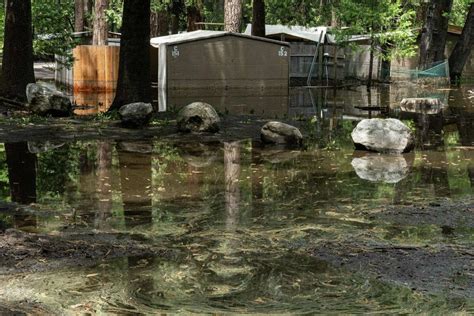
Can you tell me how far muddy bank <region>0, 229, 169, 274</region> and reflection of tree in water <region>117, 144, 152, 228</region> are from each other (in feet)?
2.08

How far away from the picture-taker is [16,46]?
1625 cm

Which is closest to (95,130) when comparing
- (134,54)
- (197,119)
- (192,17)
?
(197,119)

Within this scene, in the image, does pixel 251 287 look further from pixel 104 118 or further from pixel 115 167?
pixel 104 118

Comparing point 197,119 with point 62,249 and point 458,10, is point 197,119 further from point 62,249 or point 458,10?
point 458,10

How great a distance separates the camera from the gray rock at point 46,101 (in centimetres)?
1498

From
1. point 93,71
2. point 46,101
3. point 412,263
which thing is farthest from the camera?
point 93,71

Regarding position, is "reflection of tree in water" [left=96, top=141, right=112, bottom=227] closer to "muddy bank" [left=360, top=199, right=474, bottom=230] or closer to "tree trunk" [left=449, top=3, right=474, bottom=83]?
"muddy bank" [left=360, top=199, right=474, bottom=230]

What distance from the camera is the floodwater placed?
180 inches

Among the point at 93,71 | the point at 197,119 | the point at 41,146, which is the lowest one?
the point at 41,146

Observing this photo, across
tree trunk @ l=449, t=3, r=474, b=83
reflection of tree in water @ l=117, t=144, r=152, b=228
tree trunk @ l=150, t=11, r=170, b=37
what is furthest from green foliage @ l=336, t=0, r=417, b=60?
reflection of tree in water @ l=117, t=144, r=152, b=228

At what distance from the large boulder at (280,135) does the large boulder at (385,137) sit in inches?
43.8

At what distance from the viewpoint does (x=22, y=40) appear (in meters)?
16.3

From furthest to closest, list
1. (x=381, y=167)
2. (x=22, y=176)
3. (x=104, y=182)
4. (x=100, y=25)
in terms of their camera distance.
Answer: (x=100, y=25) → (x=381, y=167) → (x=22, y=176) → (x=104, y=182)

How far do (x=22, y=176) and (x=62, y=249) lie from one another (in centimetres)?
381
